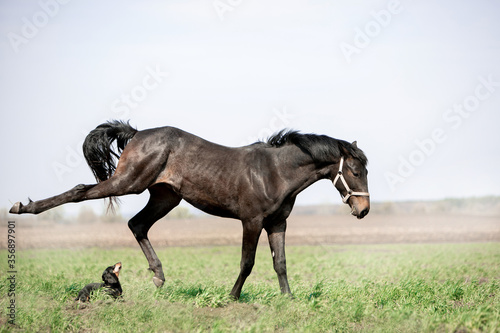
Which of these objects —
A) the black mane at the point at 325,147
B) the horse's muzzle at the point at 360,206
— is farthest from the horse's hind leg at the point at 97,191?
the horse's muzzle at the point at 360,206

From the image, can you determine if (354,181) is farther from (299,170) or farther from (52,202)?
(52,202)

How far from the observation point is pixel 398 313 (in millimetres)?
7039

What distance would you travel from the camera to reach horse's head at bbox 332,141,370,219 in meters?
7.96

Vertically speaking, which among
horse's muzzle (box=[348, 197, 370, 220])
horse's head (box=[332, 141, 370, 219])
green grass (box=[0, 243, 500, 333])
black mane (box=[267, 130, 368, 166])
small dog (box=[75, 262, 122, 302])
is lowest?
green grass (box=[0, 243, 500, 333])

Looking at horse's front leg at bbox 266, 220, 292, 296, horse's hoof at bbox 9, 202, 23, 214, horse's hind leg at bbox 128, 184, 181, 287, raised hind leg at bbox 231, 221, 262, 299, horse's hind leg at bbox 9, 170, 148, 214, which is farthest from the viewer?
horse's hind leg at bbox 128, 184, 181, 287

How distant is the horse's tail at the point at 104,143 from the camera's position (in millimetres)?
8609

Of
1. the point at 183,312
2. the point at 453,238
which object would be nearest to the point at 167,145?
the point at 183,312

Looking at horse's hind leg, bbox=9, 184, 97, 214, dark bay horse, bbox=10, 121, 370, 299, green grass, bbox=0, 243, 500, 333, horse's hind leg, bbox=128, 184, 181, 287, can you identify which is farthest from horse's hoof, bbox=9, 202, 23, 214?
horse's hind leg, bbox=128, 184, 181, 287

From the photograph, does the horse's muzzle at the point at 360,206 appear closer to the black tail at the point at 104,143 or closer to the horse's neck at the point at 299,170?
the horse's neck at the point at 299,170

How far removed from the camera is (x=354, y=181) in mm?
8008

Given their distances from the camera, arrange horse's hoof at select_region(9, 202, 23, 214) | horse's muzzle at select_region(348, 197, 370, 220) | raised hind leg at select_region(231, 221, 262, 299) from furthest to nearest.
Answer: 1. horse's muzzle at select_region(348, 197, 370, 220)
2. raised hind leg at select_region(231, 221, 262, 299)
3. horse's hoof at select_region(9, 202, 23, 214)

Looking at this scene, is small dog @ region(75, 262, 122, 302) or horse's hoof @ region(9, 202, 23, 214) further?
small dog @ region(75, 262, 122, 302)

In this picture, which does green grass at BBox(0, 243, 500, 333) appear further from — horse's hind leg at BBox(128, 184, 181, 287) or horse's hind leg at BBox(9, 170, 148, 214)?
horse's hind leg at BBox(9, 170, 148, 214)

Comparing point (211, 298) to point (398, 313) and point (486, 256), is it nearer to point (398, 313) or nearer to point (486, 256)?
point (398, 313)
